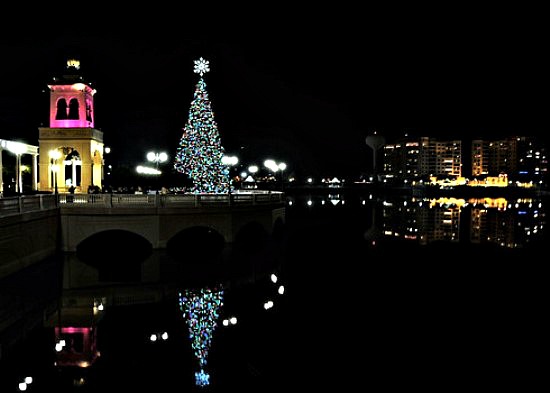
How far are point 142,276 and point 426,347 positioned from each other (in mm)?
12752

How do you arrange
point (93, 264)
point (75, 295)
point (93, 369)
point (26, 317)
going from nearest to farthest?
point (93, 369)
point (26, 317)
point (75, 295)
point (93, 264)

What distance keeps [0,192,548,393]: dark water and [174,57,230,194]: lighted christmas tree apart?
6.36 m

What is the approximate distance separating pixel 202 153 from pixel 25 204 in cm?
1550

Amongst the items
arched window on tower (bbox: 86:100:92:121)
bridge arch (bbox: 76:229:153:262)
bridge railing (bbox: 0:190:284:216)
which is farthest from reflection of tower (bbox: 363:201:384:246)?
arched window on tower (bbox: 86:100:92:121)

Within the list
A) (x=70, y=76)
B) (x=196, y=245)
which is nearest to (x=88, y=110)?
(x=70, y=76)

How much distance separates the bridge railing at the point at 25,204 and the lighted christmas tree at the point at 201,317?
7354 mm

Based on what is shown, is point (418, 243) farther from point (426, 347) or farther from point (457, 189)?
point (457, 189)

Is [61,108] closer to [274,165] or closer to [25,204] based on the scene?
[25,204]

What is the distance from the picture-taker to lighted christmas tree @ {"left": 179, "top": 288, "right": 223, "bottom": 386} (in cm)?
1303

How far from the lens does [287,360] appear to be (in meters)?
13.0

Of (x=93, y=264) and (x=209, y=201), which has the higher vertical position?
(x=209, y=201)

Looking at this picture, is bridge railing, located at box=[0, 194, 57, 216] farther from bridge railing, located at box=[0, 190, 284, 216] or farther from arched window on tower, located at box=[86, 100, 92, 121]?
arched window on tower, located at box=[86, 100, 92, 121]

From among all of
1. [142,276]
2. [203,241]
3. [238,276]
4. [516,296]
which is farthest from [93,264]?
[516,296]

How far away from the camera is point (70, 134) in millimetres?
36500
